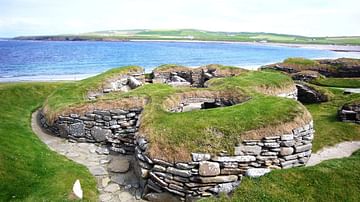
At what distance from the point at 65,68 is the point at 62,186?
61.4 m

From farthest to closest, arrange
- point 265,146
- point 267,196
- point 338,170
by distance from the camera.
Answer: point 265,146 < point 338,170 < point 267,196

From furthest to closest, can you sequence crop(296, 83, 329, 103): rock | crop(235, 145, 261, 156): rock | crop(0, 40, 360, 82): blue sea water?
crop(0, 40, 360, 82): blue sea water → crop(296, 83, 329, 103): rock → crop(235, 145, 261, 156): rock

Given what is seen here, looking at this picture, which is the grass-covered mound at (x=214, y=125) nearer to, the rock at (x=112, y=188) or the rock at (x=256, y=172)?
the rock at (x=256, y=172)

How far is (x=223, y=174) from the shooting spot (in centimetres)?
1071

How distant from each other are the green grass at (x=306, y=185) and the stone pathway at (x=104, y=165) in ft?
12.9

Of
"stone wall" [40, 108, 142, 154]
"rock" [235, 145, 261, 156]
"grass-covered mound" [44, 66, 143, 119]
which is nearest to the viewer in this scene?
"rock" [235, 145, 261, 156]

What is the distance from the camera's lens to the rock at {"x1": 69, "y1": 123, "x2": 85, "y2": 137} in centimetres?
1644

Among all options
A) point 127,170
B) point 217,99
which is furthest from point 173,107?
point 127,170

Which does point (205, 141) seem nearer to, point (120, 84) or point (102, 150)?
point (102, 150)

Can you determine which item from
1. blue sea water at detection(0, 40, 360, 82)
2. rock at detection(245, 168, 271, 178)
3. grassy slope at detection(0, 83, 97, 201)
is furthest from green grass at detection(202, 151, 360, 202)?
blue sea water at detection(0, 40, 360, 82)

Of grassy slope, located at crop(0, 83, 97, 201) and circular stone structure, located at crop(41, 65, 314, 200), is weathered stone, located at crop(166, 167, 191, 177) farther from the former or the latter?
grassy slope, located at crop(0, 83, 97, 201)

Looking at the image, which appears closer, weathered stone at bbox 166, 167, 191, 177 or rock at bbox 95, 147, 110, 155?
weathered stone at bbox 166, 167, 191, 177

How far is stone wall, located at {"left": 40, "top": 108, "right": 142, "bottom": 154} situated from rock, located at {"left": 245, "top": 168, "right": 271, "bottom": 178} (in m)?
6.79

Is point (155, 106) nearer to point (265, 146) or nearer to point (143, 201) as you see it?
point (143, 201)
